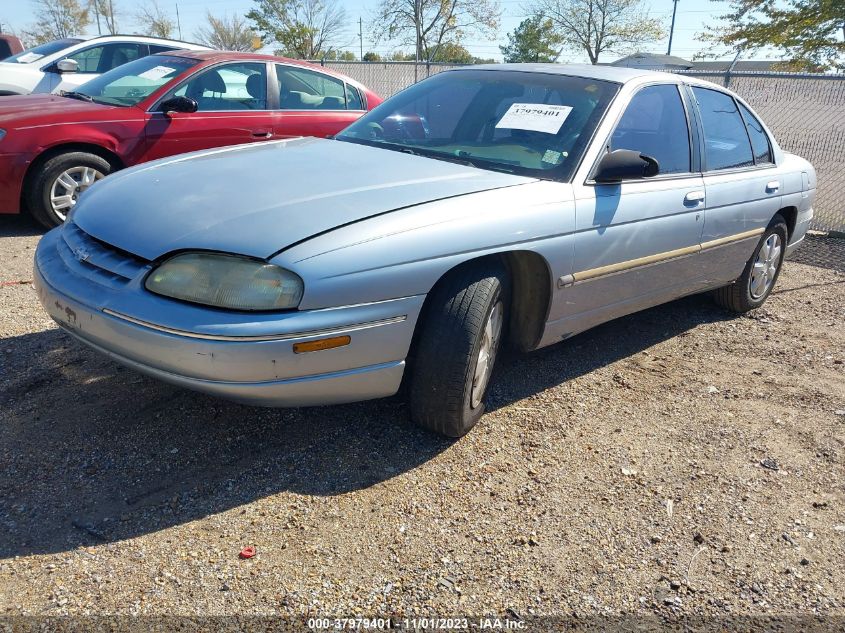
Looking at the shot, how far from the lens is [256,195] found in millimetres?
2781

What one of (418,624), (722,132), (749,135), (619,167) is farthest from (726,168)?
(418,624)

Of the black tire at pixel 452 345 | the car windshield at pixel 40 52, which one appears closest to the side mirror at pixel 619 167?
the black tire at pixel 452 345

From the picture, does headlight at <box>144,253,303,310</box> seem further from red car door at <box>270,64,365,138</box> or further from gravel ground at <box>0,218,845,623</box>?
red car door at <box>270,64,365,138</box>

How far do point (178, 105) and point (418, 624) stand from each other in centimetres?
528

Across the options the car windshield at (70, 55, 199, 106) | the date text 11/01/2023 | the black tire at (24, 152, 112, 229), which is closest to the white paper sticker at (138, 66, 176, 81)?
the car windshield at (70, 55, 199, 106)

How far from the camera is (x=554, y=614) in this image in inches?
86.0

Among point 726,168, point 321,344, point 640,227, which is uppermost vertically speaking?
point 726,168

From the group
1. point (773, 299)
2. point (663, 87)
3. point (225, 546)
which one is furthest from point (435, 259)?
point (773, 299)

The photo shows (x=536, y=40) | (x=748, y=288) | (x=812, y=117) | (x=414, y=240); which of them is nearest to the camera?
(x=414, y=240)

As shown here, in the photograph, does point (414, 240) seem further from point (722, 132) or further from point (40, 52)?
point (40, 52)

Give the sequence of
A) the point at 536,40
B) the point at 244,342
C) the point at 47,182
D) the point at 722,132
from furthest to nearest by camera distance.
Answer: the point at 536,40 → the point at 47,182 → the point at 722,132 → the point at 244,342

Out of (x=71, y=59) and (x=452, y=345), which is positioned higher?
(x=71, y=59)

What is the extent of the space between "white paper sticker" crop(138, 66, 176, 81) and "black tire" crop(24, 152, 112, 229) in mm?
1054

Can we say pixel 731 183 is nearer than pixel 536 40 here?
Yes
